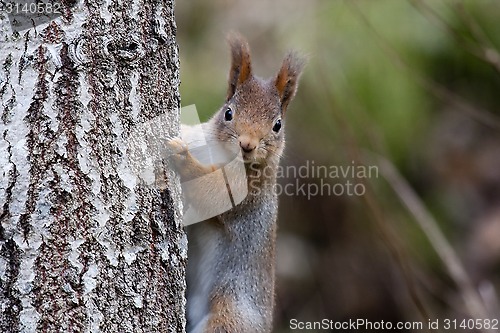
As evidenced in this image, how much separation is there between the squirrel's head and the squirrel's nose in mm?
16

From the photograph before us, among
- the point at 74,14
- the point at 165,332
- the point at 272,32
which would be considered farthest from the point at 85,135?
the point at 272,32

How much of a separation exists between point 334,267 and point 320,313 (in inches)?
12.5

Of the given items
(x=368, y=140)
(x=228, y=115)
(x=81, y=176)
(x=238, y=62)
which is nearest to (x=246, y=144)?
(x=228, y=115)

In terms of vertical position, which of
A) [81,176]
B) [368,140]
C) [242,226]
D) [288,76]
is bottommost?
[368,140]

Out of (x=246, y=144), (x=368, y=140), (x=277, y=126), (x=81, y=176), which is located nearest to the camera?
(x=81, y=176)

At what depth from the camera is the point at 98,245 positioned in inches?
56.2

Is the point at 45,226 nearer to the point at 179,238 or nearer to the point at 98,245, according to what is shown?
the point at 98,245

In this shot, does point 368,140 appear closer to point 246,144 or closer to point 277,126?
point 277,126

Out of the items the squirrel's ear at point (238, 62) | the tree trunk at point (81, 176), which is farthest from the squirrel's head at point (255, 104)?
the tree trunk at point (81, 176)

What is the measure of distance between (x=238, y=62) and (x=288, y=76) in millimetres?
184

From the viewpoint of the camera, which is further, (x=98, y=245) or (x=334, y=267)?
(x=334, y=267)

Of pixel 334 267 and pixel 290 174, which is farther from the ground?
pixel 290 174

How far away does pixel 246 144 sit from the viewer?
6.64 feet

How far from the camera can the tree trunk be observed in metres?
1.35
